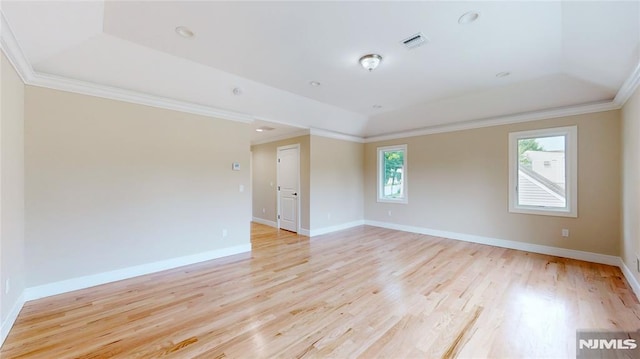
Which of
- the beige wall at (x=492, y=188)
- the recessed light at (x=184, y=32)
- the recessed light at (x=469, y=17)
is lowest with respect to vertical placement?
the beige wall at (x=492, y=188)

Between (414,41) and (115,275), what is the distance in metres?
4.46

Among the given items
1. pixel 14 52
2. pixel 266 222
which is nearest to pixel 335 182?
pixel 266 222

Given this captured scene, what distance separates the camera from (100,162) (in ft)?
10.2

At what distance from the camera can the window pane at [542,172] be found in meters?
4.19

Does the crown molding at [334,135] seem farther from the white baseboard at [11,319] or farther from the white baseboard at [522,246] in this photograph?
the white baseboard at [11,319]

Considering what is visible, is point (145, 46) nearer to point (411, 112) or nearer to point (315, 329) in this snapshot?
point (315, 329)

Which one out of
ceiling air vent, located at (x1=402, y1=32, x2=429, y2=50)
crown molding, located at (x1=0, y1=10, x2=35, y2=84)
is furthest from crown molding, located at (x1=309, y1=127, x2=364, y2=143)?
crown molding, located at (x1=0, y1=10, x2=35, y2=84)

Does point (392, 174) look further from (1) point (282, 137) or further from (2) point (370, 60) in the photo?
(2) point (370, 60)

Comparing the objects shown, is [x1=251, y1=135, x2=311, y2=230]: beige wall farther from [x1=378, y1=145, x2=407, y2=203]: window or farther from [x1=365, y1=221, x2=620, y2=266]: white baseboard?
[x1=365, y1=221, x2=620, y2=266]: white baseboard

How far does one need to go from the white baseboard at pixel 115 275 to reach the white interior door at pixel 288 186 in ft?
6.55

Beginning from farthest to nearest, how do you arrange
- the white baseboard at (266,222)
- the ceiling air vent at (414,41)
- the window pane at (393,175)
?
the white baseboard at (266,222), the window pane at (393,175), the ceiling air vent at (414,41)

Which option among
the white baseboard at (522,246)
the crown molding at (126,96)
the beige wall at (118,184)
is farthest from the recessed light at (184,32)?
the white baseboard at (522,246)

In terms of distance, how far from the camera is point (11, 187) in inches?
90.5

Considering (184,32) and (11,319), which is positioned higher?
(184,32)
